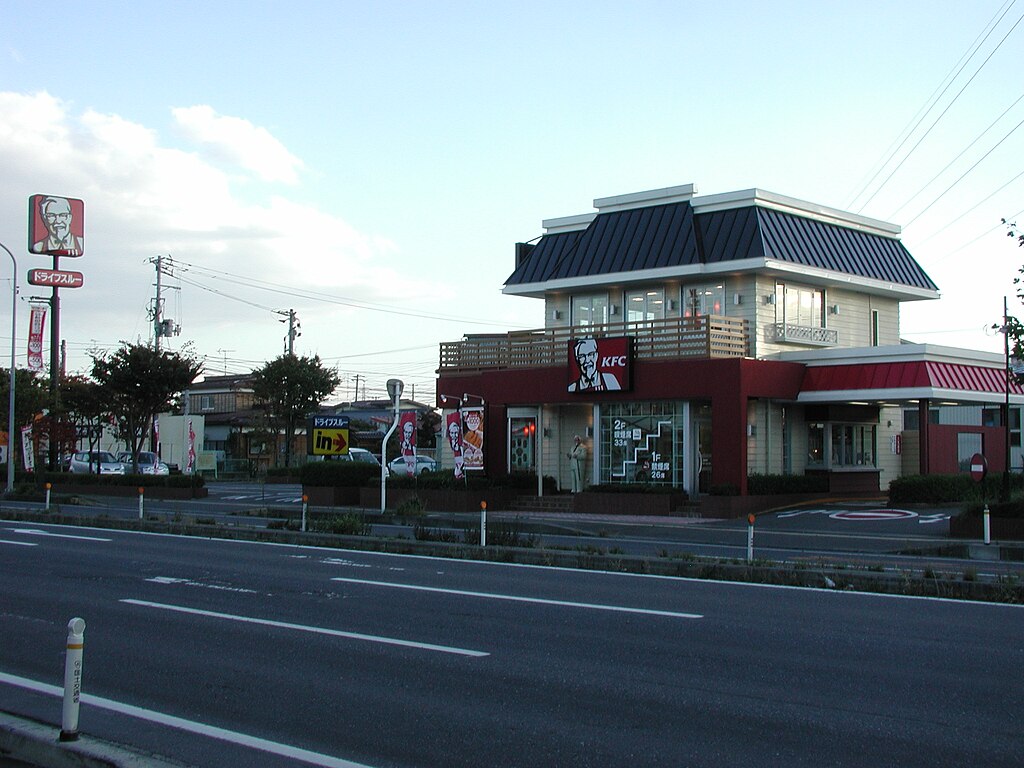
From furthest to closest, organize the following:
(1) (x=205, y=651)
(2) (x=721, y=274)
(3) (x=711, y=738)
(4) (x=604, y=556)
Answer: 1. (2) (x=721, y=274)
2. (4) (x=604, y=556)
3. (1) (x=205, y=651)
4. (3) (x=711, y=738)

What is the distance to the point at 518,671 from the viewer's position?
894 centimetres

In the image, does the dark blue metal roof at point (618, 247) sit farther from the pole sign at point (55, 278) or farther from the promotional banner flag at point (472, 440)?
the pole sign at point (55, 278)

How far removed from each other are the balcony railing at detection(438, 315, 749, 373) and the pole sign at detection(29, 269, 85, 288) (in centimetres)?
2077

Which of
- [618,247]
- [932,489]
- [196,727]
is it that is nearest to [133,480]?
[618,247]

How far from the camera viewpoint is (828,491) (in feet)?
109

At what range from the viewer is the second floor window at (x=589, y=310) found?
119ft

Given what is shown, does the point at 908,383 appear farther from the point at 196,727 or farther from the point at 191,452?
the point at 191,452

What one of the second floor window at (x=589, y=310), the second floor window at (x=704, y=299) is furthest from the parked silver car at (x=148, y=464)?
the second floor window at (x=704, y=299)

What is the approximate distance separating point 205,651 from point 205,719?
2.41 metres

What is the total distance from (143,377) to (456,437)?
60.7ft

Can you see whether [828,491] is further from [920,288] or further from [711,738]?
[711,738]

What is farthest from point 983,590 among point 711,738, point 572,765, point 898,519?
point 898,519

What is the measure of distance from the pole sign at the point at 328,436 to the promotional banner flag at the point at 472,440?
4.97m

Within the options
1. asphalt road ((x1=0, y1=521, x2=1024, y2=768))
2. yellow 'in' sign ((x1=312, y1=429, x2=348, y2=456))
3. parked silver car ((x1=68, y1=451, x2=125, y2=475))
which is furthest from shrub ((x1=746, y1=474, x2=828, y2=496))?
parked silver car ((x1=68, y1=451, x2=125, y2=475))
